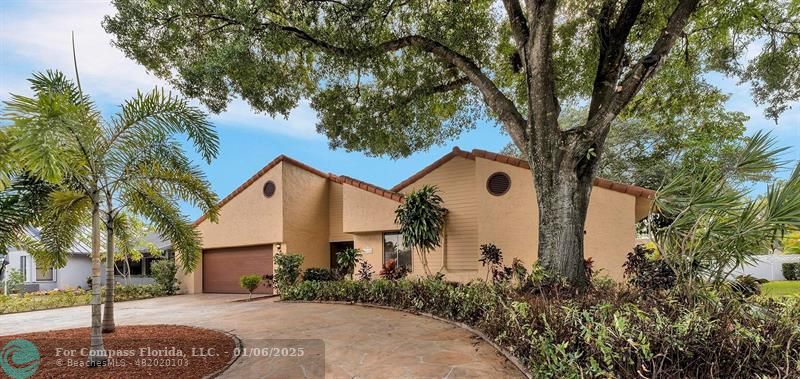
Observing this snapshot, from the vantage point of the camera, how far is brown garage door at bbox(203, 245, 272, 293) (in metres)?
15.5

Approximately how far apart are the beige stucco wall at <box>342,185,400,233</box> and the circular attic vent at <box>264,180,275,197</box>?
330 cm

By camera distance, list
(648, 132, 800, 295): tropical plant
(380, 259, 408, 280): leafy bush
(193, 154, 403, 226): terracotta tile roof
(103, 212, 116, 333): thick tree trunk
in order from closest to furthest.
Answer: (648, 132, 800, 295): tropical plant, (103, 212, 116, 333): thick tree trunk, (380, 259, 408, 280): leafy bush, (193, 154, 403, 226): terracotta tile roof

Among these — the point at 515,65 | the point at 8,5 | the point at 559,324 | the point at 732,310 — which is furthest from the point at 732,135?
the point at 8,5

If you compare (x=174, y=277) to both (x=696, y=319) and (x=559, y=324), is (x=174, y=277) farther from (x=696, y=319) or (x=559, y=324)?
(x=696, y=319)

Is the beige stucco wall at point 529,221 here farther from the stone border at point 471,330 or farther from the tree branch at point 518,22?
the tree branch at point 518,22

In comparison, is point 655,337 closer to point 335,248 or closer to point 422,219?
point 422,219

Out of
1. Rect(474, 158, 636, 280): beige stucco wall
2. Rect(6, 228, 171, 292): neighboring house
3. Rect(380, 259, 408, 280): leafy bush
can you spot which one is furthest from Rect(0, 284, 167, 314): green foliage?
Rect(474, 158, 636, 280): beige stucco wall

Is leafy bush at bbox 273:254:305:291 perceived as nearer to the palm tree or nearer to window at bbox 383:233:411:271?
window at bbox 383:233:411:271

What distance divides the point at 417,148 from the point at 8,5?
29.9 ft

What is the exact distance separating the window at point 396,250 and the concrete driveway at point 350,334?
2.97 metres

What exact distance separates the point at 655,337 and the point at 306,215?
12985 mm

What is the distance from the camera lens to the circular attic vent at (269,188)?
1504 cm

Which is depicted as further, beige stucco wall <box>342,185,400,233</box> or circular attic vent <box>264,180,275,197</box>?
circular attic vent <box>264,180,275,197</box>

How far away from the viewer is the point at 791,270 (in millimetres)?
20312
